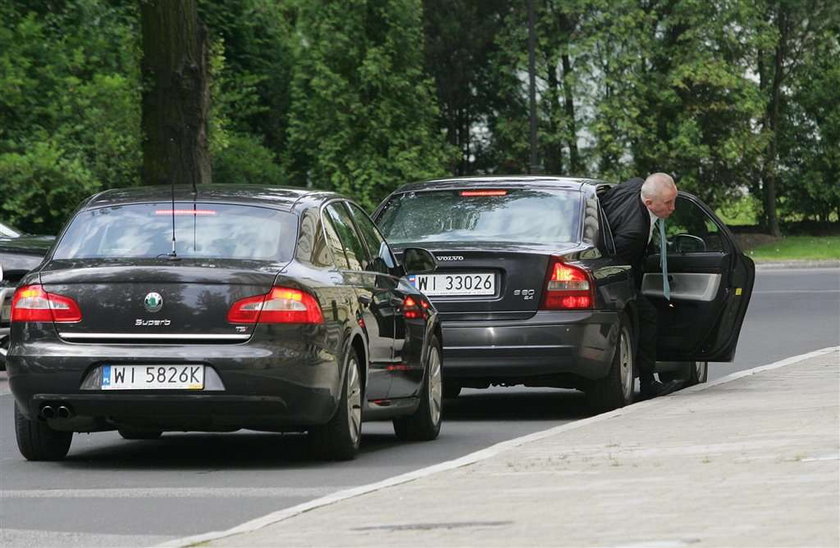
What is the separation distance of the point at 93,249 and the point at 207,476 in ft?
4.79

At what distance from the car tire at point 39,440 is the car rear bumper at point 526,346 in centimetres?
314

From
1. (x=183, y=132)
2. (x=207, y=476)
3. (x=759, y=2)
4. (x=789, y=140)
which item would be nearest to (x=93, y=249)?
(x=207, y=476)

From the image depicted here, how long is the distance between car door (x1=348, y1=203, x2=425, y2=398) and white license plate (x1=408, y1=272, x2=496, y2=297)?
1168 mm

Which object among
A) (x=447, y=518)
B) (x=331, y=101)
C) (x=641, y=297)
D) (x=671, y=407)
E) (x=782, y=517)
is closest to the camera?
(x=782, y=517)

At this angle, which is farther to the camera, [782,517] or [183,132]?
[183,132]

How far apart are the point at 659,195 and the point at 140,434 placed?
4.46 meters

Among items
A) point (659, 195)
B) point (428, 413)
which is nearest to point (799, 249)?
point (659, 195)

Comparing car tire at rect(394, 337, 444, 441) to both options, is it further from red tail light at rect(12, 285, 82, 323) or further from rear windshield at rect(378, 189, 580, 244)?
red tail light at rect(12, 285, 82, 323)

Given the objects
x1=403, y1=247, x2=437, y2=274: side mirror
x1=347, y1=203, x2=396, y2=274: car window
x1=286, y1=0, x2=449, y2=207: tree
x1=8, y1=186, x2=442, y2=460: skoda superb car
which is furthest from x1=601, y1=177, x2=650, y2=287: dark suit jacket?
x1=286, y1=0, x2=449, y2=207: tree

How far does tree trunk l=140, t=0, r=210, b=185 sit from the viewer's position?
24562 mm

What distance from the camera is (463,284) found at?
13.3 meters

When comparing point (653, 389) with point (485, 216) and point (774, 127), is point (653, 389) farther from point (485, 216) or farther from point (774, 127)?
point (774, 127)

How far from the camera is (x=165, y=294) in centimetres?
1017

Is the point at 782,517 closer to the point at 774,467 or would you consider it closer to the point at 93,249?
the point at 774,467
